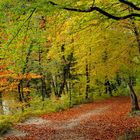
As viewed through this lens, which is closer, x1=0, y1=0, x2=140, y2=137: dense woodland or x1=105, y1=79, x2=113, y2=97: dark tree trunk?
x1=0, y1=0, x2=140, y2=137: dense woodland

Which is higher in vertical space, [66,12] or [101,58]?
[66,12]

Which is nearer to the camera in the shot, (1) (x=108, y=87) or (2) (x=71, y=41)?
(2) (x=71, y=41)

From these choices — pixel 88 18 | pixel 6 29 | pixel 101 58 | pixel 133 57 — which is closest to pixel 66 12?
pixel 88 18

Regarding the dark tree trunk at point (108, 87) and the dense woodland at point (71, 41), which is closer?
the dense woodland at point (71, 41)

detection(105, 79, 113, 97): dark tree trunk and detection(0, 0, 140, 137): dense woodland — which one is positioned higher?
detection(0, 0, 140, 137): dense woodland

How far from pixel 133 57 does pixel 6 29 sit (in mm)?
13042

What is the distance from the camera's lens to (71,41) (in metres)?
28.6

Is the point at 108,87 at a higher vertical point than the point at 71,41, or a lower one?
lower

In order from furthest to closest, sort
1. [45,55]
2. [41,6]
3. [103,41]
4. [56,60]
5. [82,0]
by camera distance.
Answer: [45,55], [56,60], [103,41], [82,0], [41,6]

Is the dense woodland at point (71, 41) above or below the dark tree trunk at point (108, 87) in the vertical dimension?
above

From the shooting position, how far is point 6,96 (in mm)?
38688

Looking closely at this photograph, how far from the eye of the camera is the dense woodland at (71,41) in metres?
11.8

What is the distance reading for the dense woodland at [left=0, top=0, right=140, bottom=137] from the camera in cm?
1176

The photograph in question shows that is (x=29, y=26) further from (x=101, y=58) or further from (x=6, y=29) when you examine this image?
(x=101, y=58)
